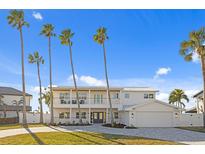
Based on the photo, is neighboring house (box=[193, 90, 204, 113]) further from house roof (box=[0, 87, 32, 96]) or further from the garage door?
house roof (box=[0, 87, 32, 96])

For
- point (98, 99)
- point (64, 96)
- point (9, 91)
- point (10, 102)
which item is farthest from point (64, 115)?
point (9, 91)

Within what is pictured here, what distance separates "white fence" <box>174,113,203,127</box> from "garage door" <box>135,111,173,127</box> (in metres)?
0.88

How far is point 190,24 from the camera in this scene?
85.9 ft

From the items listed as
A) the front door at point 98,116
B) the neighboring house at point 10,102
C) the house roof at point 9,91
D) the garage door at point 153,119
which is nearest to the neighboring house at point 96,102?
the front door at point 98,116

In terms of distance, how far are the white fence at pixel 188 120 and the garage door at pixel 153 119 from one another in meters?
0.88

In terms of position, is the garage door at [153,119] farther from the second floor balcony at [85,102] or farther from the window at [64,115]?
the window at [64,115]

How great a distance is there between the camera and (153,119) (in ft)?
96.2

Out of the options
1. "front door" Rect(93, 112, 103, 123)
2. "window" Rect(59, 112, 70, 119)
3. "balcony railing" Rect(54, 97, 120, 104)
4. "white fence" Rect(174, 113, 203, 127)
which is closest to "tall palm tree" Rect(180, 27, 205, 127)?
"white fence" Rect(174, 113, 203, 127)

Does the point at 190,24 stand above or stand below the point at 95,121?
above

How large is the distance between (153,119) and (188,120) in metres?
3.48

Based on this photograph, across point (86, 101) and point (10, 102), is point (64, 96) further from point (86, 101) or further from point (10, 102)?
point (10, 102)
